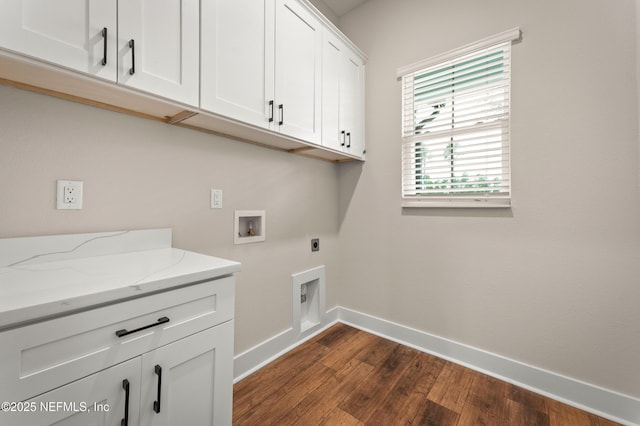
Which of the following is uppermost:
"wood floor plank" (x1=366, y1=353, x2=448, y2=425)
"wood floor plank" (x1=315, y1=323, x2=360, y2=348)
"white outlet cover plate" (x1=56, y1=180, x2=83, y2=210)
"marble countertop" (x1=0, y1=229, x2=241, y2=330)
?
"white outlet cover plate" (x1=56, y1=180, x2=83, y2=210)

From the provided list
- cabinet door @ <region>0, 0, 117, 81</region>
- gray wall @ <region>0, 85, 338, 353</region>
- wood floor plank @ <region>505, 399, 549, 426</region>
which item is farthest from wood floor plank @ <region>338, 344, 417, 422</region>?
cabinet door @ <region>0, 0, 117, 81</region>

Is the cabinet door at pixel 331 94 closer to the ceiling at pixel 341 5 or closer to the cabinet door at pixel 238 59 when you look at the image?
the cabinet door at pixel 238 59

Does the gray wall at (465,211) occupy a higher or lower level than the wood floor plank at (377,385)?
higher

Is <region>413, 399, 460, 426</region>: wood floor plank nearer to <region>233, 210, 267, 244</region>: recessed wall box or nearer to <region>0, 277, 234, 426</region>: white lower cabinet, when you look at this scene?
<region>0, 277, 234, 426</region>: white lower cabinet

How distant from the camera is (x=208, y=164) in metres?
1.54

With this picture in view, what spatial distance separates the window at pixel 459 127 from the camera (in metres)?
1.73

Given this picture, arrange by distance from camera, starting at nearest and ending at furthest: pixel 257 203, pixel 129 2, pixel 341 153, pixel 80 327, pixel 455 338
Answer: pixel 80 327 < pixel 129 2 < pixel 257 203 < pixel 455 338 < pixel 341 153

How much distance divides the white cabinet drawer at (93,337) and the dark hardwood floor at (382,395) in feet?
2.77

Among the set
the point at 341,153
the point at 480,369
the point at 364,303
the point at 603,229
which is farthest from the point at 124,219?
the point at 603,229

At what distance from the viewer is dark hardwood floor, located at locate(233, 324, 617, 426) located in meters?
1.39

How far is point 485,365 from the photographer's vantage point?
1.79 meters

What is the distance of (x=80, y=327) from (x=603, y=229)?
2.29 meters

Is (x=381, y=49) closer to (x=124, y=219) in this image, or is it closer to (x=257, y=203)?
(x=257, y=203)

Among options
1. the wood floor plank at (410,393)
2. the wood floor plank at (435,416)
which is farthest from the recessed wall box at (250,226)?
the wood floor plank at (435,416)
